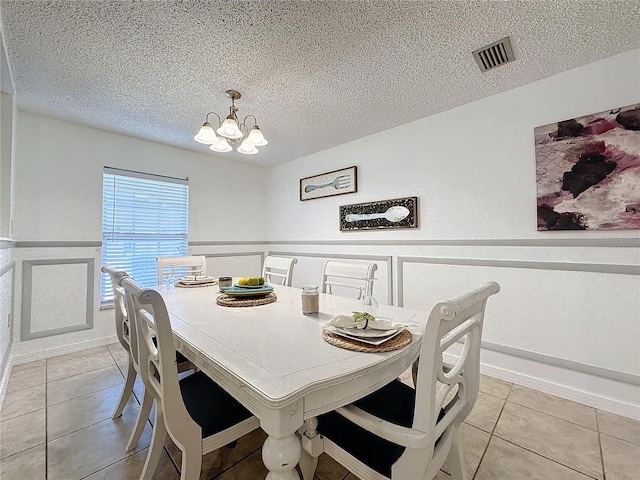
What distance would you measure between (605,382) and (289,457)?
7.20ft

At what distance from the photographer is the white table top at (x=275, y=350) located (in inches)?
29.6

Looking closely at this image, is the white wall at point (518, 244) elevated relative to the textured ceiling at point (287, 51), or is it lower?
lower

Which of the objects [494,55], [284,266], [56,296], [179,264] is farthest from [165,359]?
[56,296]

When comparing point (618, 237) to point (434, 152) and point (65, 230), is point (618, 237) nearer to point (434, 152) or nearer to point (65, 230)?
point (434, 152)

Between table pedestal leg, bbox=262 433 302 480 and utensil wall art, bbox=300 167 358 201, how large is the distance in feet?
8.86

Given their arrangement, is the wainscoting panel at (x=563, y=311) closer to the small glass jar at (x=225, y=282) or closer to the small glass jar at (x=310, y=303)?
the small glass jar at (x=310, y=303)

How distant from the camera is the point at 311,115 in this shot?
2.55 m

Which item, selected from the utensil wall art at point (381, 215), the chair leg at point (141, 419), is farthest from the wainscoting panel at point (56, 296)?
the utensil wall art at point (381, 215)

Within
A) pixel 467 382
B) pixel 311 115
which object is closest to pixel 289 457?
pixel 467 382

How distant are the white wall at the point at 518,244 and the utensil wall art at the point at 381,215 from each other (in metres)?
0.07

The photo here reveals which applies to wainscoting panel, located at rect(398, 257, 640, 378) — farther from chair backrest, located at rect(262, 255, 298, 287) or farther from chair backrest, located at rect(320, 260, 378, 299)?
chair backrest, located at rect(262, 255, 298, 287)

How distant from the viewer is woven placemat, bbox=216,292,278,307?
1.52 m

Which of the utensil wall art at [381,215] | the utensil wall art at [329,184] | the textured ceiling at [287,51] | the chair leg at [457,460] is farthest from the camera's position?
the utensil wall art at [329,184]

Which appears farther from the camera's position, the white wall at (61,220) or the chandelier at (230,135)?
the white wall at (61,220)
